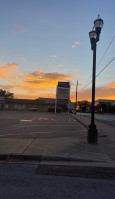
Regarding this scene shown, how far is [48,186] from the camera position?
11.2 feet

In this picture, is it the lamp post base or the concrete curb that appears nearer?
the concrete curb

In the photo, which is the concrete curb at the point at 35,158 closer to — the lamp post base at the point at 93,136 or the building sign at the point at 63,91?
the lamp post base at the point at 93,136

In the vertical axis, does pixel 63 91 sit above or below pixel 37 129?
above

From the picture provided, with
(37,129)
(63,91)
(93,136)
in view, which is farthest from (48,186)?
(63,91)

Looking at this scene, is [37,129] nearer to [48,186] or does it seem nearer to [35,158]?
[35,158]

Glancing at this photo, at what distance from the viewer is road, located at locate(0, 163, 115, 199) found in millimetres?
3068

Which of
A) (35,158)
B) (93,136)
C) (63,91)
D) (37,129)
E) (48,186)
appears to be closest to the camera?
(48,186)

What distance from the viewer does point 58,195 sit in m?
3.07

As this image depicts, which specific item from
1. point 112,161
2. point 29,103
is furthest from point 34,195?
point 29,103

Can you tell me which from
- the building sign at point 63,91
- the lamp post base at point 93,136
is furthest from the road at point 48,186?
the building sign at point 63,91

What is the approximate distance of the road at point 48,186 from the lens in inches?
121

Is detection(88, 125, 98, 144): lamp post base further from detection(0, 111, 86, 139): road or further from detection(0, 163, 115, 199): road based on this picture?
detection(0, 163, 115, 199): road

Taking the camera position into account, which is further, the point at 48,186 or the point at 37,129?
the point at 37,129

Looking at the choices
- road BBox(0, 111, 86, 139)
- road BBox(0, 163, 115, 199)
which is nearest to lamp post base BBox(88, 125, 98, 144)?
road BBox(0, 111, 86, 139)
